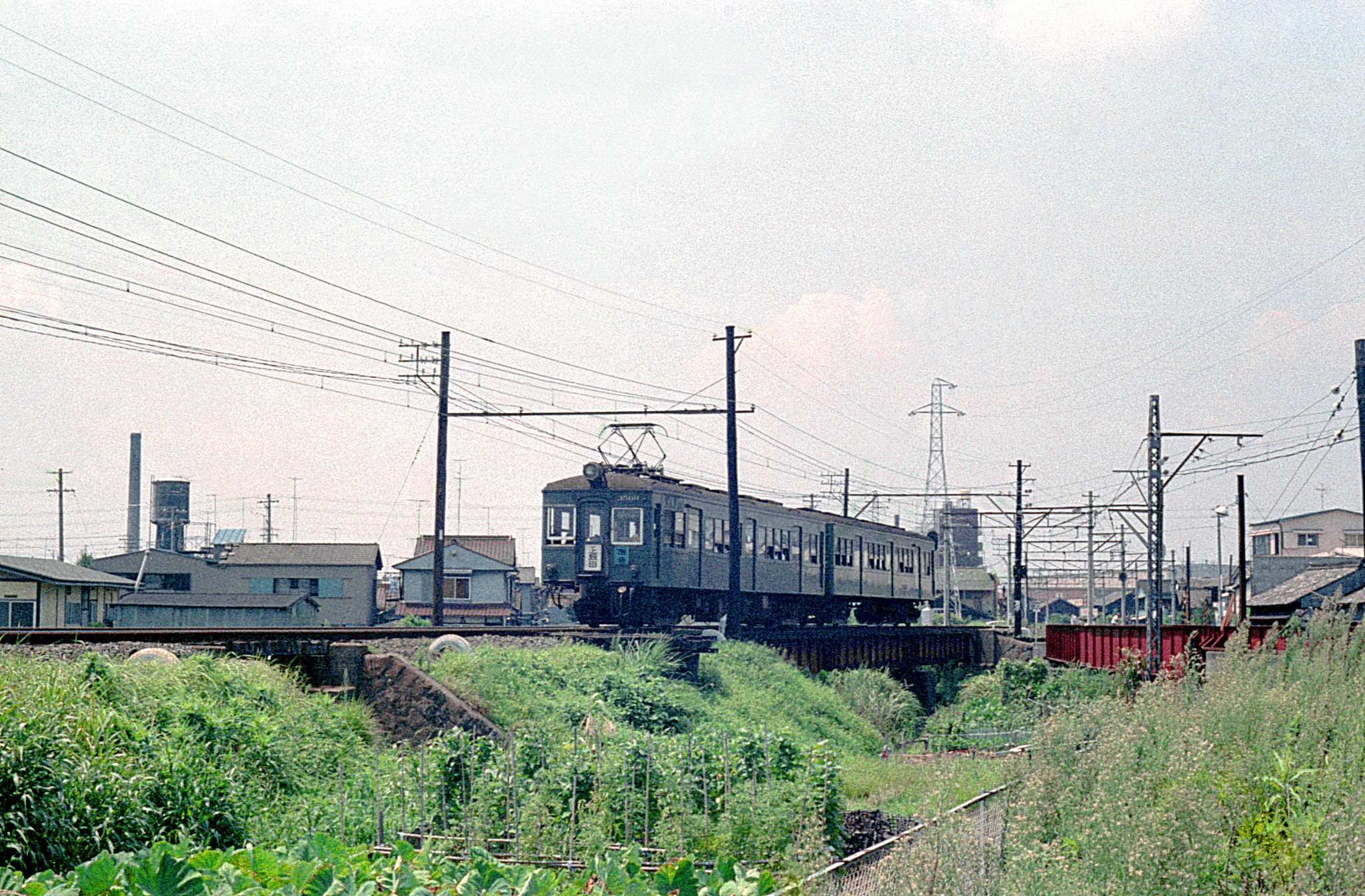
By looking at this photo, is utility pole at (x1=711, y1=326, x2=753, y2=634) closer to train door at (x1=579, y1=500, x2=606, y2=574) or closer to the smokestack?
train door at (x1=579, y1=500, x2=606, y2=574)

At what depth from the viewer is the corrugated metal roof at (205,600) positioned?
48062 millimetres

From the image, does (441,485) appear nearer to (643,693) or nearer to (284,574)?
(643,693)

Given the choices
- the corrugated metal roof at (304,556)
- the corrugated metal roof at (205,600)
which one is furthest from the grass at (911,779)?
the corrugated metal roof at (304,556)

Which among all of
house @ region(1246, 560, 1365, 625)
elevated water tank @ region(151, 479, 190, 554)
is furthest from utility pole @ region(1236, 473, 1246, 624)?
elevated water tank @ region(151, 479, 190, 554)

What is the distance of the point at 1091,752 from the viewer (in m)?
8.58

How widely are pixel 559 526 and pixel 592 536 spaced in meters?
0.97

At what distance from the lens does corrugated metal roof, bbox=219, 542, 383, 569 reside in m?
56.9

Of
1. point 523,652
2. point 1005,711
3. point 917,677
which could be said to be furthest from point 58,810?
point 917,677

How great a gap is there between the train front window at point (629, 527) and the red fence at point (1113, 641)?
9.48 meters

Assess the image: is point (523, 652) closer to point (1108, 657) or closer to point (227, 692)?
point (227, 692)

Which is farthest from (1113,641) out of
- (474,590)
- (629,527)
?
(474,590)

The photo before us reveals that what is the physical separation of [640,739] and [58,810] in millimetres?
4954

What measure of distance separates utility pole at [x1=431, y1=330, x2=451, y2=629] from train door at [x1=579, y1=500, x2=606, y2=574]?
3330 mm

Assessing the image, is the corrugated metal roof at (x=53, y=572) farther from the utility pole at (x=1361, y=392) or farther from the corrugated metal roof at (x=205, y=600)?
the utility pole at (x=1361, y=392)
